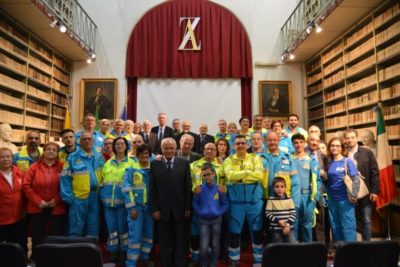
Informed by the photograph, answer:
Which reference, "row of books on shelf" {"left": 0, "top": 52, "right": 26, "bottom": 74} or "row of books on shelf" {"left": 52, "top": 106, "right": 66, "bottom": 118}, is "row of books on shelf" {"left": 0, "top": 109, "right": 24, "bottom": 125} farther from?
"row of books on shelf" {"left": 52, "top": 106, "right": 66, "bottom": 118}

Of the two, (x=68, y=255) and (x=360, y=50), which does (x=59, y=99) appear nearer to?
(x=360, y=50)

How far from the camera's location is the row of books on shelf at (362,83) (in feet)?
21.0

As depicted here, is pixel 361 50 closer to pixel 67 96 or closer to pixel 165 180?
pixel 165 180

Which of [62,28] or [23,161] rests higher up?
[62,28]

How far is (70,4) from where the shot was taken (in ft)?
28.0

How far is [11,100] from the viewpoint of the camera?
6.58m

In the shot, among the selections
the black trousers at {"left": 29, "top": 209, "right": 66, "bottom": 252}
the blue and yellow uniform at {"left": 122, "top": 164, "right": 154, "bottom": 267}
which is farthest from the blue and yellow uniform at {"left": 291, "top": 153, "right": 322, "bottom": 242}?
the black trousers at {"left": 29, "top": 209, "right": 66, "bottom": 252}

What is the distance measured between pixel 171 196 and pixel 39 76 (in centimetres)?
577

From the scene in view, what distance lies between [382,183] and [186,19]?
6.69 metres

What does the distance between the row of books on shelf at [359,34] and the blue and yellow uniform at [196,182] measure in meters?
4.55

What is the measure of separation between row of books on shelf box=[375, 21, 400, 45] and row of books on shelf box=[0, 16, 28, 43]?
22.8ft

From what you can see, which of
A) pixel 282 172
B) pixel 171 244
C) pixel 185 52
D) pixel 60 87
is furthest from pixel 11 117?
pixel 282 172

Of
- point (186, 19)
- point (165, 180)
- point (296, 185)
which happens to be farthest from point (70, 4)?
point (296, 185)

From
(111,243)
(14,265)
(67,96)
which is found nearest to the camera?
(14,265)
